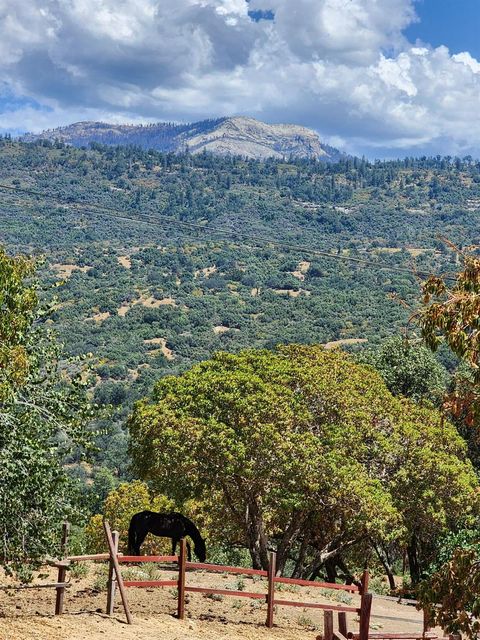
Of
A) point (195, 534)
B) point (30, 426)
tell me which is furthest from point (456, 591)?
point (195, 534)

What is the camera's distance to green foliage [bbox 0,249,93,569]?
12219 millimetres

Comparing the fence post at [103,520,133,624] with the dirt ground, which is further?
the fence post at [103,520,133,624]

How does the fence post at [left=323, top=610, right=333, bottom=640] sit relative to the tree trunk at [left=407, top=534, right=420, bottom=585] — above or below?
above

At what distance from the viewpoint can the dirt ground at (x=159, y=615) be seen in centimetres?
1421

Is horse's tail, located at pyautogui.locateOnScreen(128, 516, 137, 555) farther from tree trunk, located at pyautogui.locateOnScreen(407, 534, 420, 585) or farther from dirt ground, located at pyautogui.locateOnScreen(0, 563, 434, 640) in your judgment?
tree trunk, located at pyautogui.locateOnScreen(407, 534, 420, 585)

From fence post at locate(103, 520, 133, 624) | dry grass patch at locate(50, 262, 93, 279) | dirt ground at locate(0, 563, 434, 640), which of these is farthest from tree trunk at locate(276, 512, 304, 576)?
dry grass patch at locate(50, 262, 93, 279)

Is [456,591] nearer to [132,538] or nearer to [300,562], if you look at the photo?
[132,538]

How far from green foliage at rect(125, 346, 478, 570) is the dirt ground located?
2.91 meters

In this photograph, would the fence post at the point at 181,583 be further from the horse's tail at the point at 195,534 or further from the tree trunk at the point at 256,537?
the tree trunk at the point at 256,537

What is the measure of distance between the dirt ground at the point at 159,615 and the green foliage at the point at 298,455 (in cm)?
291

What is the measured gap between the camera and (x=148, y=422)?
23891 mm

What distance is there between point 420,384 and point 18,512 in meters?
30.3

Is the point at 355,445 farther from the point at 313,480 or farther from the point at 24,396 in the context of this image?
the point at 24,396

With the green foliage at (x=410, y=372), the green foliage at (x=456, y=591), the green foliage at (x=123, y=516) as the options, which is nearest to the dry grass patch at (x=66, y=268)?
the green foliage at (x=123, y=516)
